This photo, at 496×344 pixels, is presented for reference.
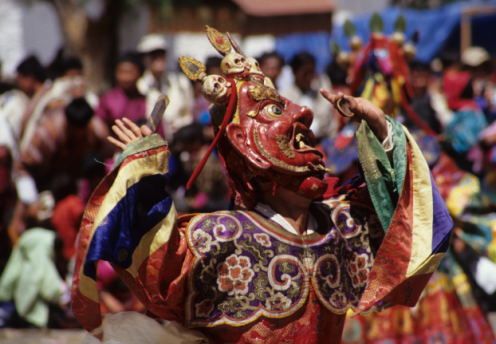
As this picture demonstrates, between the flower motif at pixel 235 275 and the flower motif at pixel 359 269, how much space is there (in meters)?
0.42

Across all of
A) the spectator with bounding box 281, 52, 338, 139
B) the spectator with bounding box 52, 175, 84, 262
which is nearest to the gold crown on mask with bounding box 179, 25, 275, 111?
the spectator with bounding box 52, 175, 84, 262

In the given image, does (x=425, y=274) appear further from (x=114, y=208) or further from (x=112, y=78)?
(x=112, y=78)

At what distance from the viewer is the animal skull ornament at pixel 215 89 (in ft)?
14.8

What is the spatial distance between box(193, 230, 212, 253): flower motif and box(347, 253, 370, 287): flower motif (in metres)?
0.55

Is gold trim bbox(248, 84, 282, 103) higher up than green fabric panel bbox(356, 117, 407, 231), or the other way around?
gold trim bbox(248, 84, 282, 103)

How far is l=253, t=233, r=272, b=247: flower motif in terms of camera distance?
4.45 m

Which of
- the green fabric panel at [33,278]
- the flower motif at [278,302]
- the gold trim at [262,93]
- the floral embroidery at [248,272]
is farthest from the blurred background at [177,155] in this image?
the flower motif at [278,302]

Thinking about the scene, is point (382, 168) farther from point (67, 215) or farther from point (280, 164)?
point (67, 215)

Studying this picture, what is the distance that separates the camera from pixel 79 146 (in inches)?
369

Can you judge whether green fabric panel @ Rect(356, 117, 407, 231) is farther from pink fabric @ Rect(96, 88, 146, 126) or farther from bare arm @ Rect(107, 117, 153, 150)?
pink fabric @ Rect(96, 88, 146, 126)

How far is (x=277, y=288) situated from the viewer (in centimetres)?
442

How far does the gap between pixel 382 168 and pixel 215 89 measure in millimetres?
634

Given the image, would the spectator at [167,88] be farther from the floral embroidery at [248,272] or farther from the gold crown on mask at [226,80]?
the floral embroidery at [248,272]

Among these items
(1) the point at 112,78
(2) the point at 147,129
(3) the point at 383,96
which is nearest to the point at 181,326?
(2) the point at 147,129
